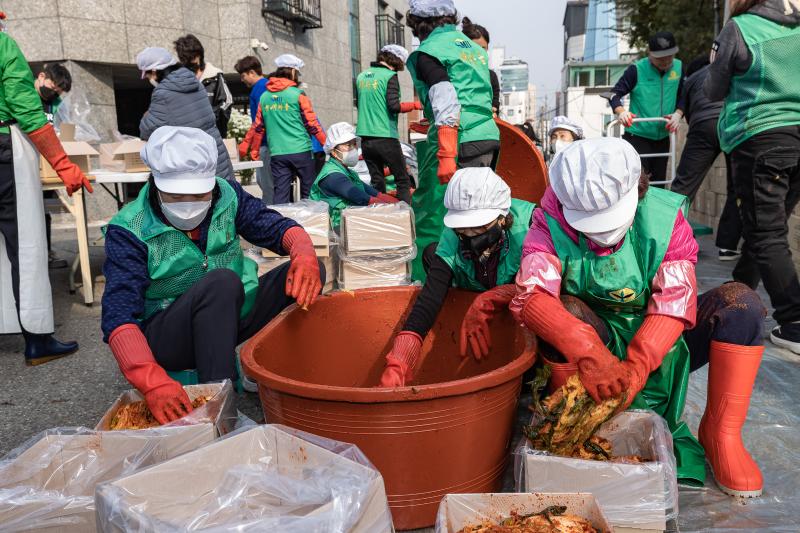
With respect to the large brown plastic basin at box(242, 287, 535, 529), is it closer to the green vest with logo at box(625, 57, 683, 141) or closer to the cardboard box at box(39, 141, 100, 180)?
the cardboard box at box(39, 141, 100, 180)

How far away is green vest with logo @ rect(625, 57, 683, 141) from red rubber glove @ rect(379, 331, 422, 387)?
12.8ft

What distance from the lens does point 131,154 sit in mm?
4648

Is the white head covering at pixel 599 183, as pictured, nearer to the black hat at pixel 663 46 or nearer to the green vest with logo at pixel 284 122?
the black hat at pixel 663 46

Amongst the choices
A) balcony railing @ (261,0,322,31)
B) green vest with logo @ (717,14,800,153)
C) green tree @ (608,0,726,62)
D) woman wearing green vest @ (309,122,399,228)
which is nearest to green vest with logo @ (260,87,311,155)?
woman wearing green vest @ (309,122,399,228)

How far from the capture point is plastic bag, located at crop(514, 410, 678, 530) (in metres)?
1.68

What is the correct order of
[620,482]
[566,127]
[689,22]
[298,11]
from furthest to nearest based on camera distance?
[298,11] < [689,22] < [566,127] < [620,482]

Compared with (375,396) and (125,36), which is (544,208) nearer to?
(375,396)

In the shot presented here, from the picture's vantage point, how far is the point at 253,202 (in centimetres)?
267

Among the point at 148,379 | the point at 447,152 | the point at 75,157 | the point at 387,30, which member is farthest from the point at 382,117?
the point at 387,30

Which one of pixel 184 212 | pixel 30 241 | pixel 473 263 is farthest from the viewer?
pixel 30 241

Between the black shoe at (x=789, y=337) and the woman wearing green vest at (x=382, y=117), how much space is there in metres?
3.78

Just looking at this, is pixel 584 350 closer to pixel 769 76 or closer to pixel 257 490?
pixel 257 490

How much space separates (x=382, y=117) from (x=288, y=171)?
118 cm

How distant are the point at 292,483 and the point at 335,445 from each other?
0.50ft
